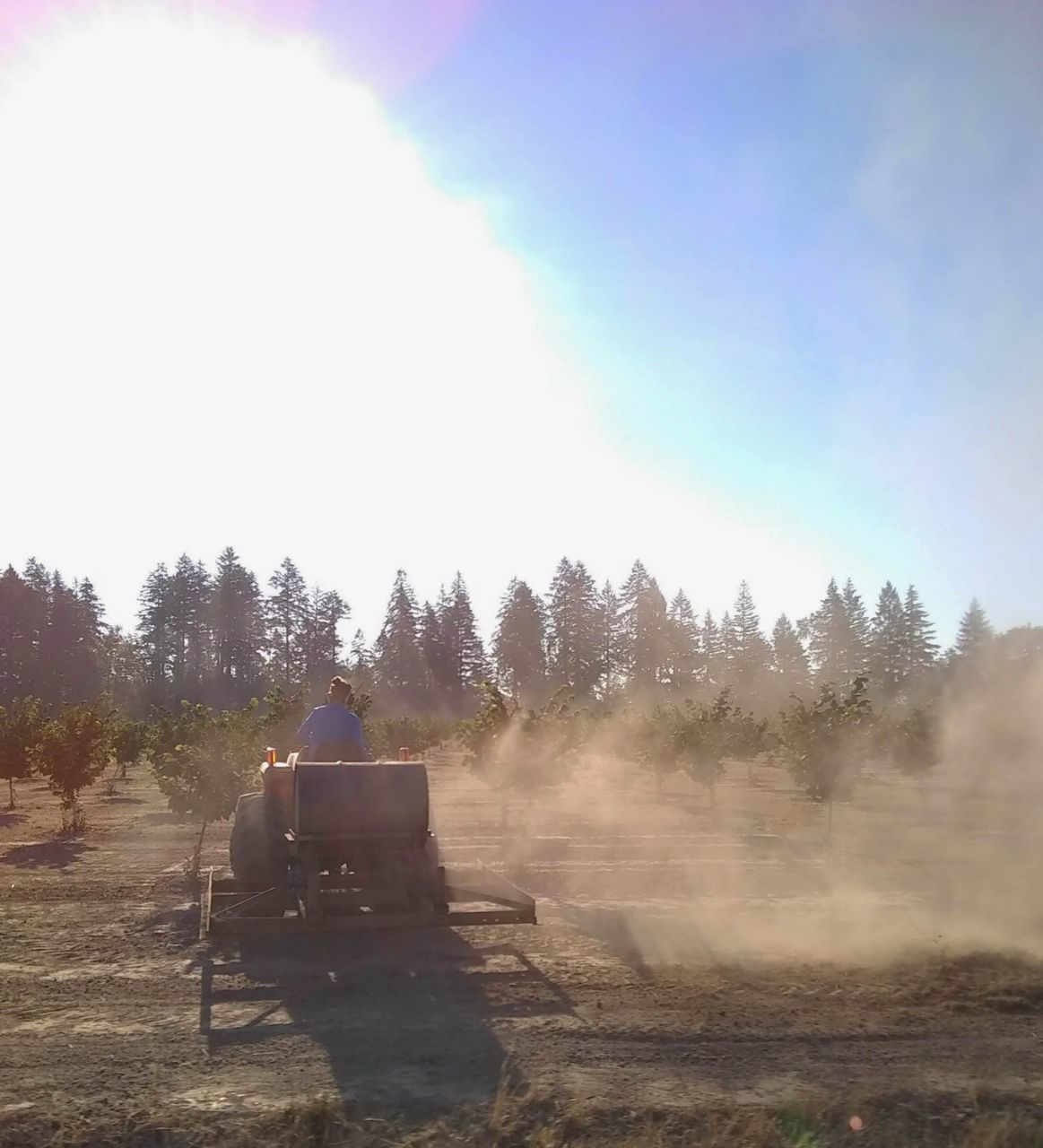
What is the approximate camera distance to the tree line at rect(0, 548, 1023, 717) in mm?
77500

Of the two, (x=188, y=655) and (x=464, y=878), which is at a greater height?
(x=188, y=655)

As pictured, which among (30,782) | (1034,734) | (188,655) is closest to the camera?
(1034,734)

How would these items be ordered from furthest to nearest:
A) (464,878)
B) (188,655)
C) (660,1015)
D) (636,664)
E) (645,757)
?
(188,655)
(636,664)
(645,757)
(464,878)
(660,1015)

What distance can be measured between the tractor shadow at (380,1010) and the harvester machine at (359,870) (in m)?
0.42

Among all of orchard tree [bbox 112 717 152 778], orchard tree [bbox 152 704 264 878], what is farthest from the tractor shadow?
orchard tree [bbox 112 717 152 778]

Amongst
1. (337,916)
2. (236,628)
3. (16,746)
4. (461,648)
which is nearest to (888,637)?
(461,648)

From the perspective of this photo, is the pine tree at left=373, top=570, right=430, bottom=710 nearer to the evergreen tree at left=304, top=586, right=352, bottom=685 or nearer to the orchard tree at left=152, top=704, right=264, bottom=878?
the evergreen tree at left=304, top=586, right=352, bottom=685

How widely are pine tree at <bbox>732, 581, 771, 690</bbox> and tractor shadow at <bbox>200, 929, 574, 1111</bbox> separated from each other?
71.2 m

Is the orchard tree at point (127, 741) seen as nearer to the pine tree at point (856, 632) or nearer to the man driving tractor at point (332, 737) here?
the man driving tractor at point (332, 737)

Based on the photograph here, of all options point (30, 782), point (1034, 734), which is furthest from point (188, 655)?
point (1034, 734)

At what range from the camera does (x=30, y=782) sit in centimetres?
4069

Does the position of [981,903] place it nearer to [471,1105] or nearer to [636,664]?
[471,1105]

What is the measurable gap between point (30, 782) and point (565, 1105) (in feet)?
137

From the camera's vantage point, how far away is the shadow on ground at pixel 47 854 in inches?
601
